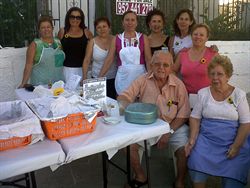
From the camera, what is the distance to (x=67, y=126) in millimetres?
2092

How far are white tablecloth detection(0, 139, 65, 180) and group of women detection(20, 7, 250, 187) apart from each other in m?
1.26

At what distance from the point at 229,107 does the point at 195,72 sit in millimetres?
759

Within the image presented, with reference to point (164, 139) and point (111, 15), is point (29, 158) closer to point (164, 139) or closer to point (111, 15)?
point (164, 139)

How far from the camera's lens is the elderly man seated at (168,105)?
295cm

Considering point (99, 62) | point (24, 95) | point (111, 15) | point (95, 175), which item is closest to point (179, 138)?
point (95, 175)

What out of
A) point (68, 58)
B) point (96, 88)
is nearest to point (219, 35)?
point (68, 58)

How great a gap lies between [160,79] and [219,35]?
12.4ft

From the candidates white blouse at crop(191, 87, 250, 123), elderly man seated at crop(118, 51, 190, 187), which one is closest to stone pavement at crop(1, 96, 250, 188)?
elderly man seated at crop(118, 51, 190, 187)

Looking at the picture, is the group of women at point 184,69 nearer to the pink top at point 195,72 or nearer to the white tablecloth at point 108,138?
the pink top at point 195,72

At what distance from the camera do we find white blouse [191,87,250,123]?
2672mm

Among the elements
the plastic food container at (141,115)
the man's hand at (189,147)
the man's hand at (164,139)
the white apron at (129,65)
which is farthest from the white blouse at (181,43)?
the plastic food container at (141,115)

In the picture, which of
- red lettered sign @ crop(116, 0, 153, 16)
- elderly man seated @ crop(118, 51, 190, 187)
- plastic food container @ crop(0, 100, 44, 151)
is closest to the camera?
plastic food container @ crop(0, 100, 44, 151)

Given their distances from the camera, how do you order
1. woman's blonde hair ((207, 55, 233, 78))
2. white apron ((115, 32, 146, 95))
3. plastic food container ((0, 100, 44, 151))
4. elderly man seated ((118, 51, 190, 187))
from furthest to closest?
1. white apron ((115, 32, 146, 95))
2. elderly man seated ((118, 51, 190, 187))
3. woman's blonde hair ((207, 55, 233, 78))
4. plastic food container ((0, 100, 44, 151))

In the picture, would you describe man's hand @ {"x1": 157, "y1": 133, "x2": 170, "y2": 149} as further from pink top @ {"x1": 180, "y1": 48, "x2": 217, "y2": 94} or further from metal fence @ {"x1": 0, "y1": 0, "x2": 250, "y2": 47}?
metal fence @ {"x1": 0, "y1": 0, "x2": 250, "y2": 47}
